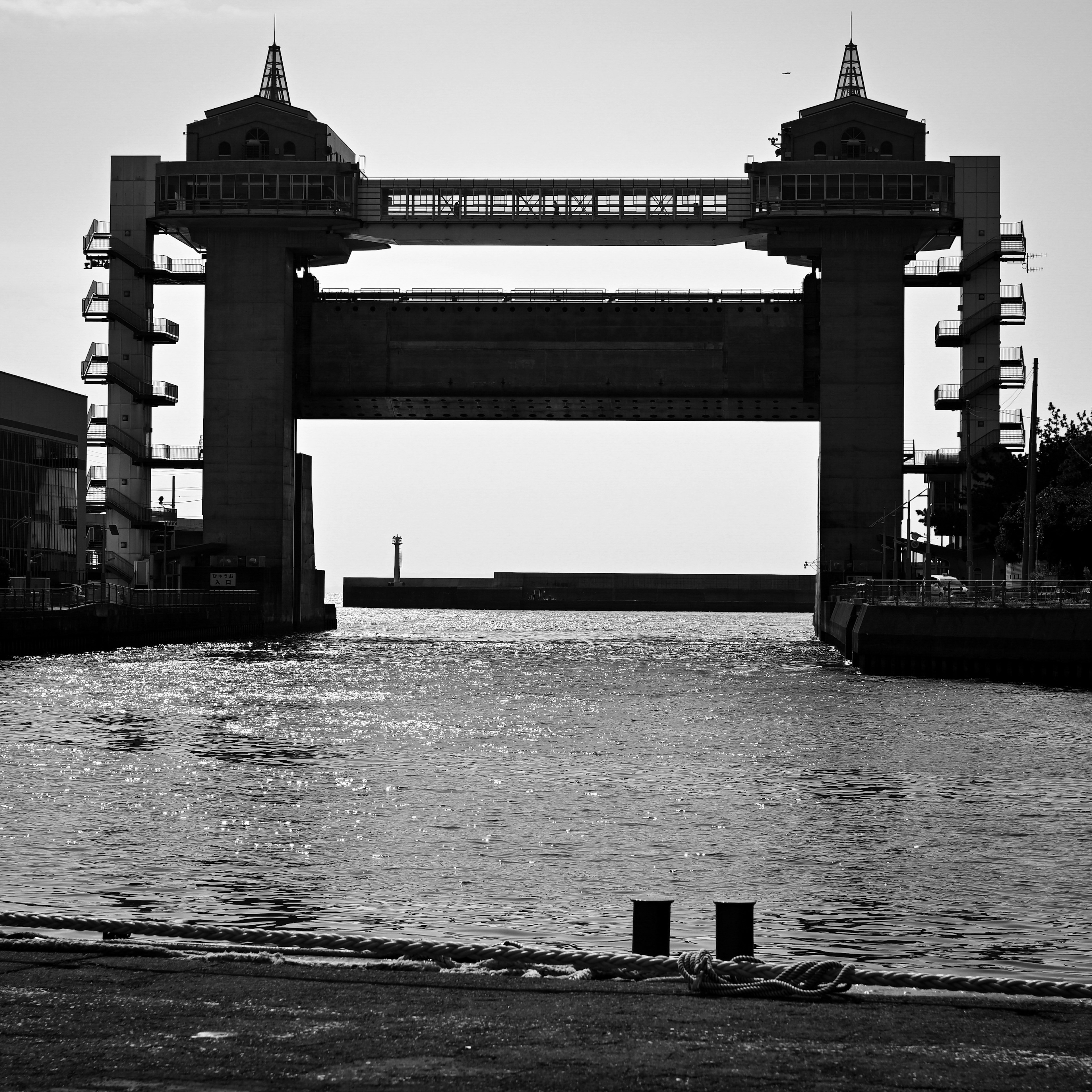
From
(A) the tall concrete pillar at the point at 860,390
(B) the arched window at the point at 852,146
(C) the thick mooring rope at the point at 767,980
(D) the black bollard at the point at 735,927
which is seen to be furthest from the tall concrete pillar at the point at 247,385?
(C) the thick mooring rope at the point at 767,980

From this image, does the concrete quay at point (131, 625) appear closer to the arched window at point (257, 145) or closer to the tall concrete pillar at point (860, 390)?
the arched window at point (257, 145)

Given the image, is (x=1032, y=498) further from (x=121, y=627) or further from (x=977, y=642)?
(x=121, y=627)

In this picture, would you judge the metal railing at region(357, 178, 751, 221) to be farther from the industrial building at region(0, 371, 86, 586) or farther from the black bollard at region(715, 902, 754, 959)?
the black bollard at region(715, 902, 754, 959)

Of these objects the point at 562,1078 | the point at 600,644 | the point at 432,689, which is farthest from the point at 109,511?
the point at 562,1078

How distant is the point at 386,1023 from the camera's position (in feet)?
31.7

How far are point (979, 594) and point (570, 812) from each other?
40.7 m

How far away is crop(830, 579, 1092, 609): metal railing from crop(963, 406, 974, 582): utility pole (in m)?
3.59

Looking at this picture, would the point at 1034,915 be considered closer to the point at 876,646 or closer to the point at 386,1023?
the point at 386,1023

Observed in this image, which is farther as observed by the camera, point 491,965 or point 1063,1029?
point 491,965

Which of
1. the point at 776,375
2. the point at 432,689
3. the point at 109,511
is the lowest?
the point at 432,689

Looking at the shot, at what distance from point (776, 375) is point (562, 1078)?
84.0m

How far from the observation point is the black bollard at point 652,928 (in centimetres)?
1230

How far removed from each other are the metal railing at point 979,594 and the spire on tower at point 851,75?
38253 millimetres

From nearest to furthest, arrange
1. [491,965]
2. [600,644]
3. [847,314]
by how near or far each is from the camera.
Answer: [491,965], [847,314], [600,644]
